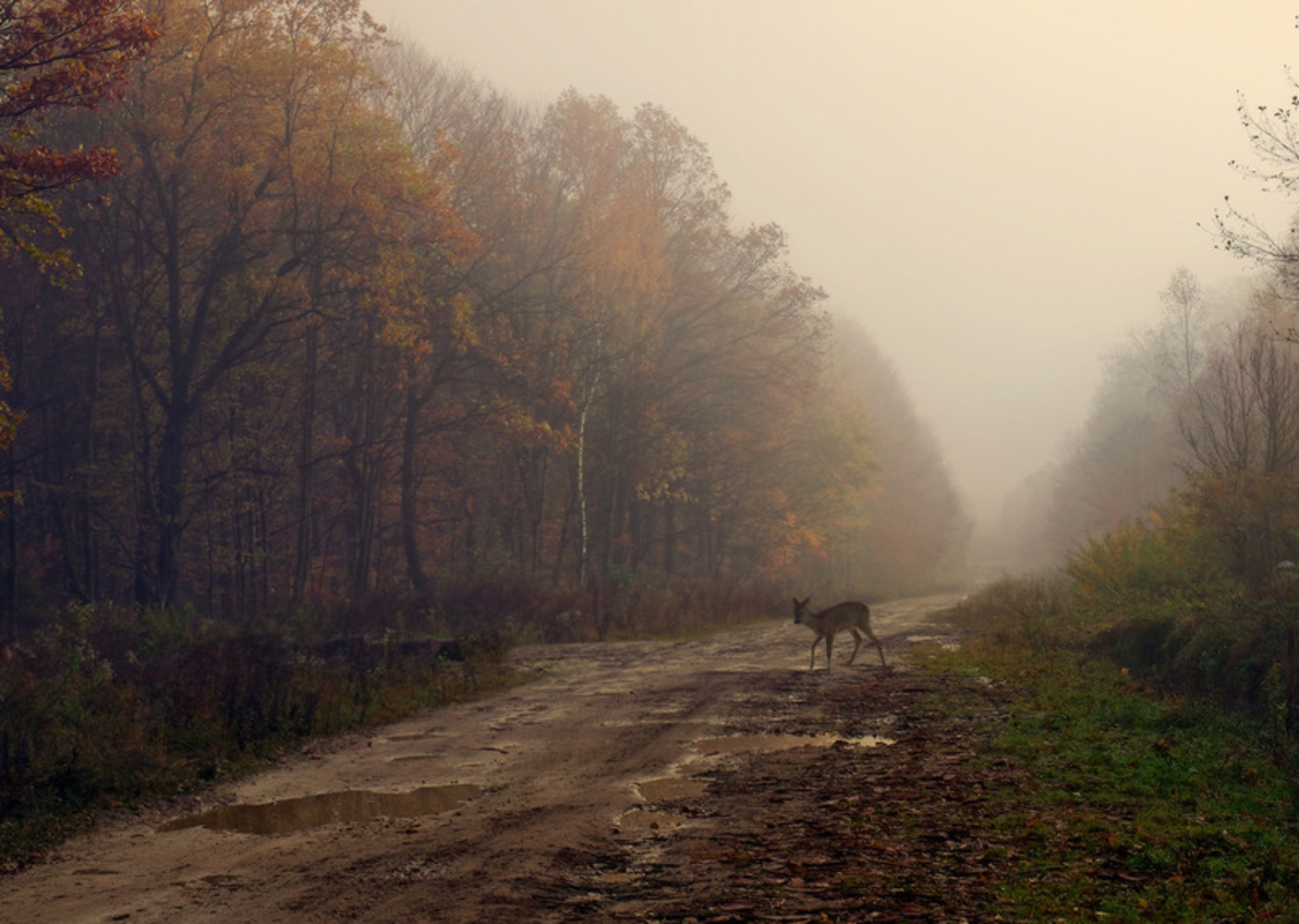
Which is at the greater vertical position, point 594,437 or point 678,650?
point 594,437

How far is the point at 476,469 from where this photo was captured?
133ft

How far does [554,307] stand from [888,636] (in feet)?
53.8

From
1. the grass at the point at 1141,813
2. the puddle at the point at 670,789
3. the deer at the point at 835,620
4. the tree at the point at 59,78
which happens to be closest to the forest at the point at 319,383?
the tree at the point at 59,78

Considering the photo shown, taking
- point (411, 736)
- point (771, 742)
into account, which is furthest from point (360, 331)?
point (771, 742)

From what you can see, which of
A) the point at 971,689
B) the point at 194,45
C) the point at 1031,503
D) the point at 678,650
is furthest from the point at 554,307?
the point at 1031,503

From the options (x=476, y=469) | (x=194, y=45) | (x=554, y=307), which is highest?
(x=194, y=45)

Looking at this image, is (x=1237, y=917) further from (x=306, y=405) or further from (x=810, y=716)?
(x=306, y=405)

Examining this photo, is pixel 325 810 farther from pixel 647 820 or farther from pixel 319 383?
pixel 319 383

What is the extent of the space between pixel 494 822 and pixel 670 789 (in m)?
1.78

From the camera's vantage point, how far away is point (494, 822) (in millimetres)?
8320

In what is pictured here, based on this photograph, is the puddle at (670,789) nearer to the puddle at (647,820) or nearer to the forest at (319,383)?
the puddle at (647,820)

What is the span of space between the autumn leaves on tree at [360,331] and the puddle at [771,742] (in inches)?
454

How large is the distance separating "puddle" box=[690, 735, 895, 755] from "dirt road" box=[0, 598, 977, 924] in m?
0.05

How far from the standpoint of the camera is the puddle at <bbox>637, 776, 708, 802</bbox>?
904 cm
